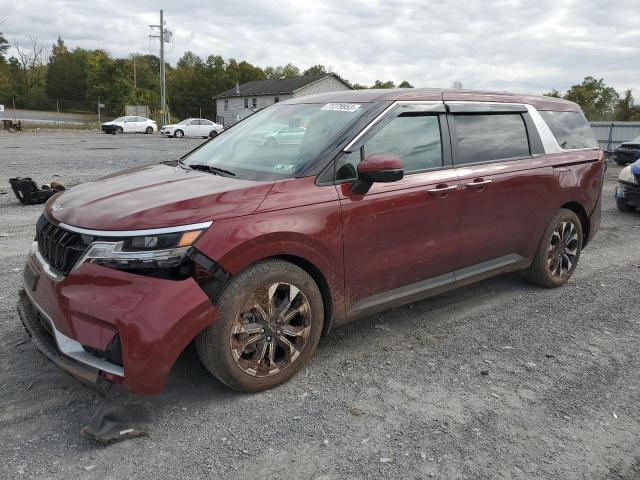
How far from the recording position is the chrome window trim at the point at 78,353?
8.97 feet

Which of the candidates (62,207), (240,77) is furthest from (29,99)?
(62,207)

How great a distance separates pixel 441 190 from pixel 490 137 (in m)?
0.92

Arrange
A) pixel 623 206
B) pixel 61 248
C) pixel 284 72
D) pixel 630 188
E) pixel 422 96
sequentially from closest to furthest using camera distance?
pixel 61 248
pixel 422 96
pixel 630 188
pixel 623 206
pixel 284 72

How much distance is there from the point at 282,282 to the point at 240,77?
82.6 m

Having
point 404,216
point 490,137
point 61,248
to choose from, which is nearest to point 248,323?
point 61,248

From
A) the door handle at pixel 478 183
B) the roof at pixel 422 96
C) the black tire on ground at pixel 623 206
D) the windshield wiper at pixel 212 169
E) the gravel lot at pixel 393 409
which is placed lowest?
the gravel lot at pixel 393 409

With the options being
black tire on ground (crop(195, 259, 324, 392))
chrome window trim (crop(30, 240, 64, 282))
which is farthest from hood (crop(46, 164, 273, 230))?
black tire on ground (crop(195, 259, 324, 392))

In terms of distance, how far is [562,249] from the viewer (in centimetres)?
535

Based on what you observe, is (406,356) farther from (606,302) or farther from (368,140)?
(606,302)

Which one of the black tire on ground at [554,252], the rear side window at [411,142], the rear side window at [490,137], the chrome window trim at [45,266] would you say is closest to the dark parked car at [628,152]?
the black tire on ground at [554,252]

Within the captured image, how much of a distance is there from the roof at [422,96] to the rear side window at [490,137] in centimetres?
16

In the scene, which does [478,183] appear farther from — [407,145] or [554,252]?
[554,252]

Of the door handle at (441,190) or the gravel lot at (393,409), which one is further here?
the door handle at (441,190)

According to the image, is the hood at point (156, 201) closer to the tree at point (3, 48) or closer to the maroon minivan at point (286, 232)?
the maroon minivan at point (286, 232)
